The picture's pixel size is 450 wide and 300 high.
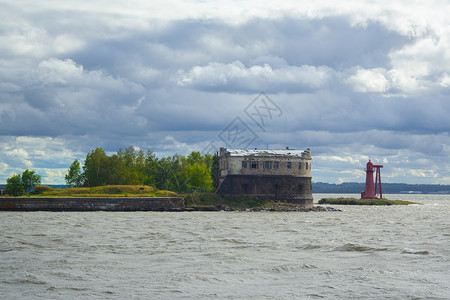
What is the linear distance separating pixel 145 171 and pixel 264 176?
1360 inches

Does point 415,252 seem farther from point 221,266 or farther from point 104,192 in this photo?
point 104,192

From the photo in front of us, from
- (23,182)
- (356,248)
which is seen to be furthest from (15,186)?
(356,248)

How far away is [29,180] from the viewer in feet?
271

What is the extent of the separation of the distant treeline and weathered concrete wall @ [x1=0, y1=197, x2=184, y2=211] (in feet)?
62.8

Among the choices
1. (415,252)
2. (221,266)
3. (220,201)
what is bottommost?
(221,266)

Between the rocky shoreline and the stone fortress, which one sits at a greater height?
the stone fortress

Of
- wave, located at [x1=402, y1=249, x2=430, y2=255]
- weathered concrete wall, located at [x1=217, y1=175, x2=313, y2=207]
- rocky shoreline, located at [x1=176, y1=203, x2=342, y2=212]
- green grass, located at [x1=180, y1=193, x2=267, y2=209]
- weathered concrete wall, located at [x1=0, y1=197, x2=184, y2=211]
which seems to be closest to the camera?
wave, located at [x1=402, y1=249, x2=430, y2=255]

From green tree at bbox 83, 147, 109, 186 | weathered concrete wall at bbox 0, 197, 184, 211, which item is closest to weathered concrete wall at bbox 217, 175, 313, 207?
weathered concrete wall at bbox 0, 197, 184, 211

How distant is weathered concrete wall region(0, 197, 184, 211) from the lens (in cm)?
6397

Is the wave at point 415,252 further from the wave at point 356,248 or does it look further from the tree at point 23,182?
the tree at point 23,182

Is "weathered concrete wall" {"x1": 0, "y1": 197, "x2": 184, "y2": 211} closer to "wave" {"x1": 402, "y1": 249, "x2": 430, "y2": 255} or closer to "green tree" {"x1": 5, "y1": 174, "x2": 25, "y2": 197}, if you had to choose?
"green tree" {"x1": 5, "y1": 174, "x2": 25, "y2": 197}

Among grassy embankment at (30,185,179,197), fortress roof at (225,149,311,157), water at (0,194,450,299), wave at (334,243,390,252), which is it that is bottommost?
water at (0,194,450,299)

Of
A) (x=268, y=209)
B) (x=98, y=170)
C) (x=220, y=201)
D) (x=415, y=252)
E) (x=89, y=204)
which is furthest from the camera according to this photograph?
(x=98, y=170)

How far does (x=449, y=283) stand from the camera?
1712 centimetres
